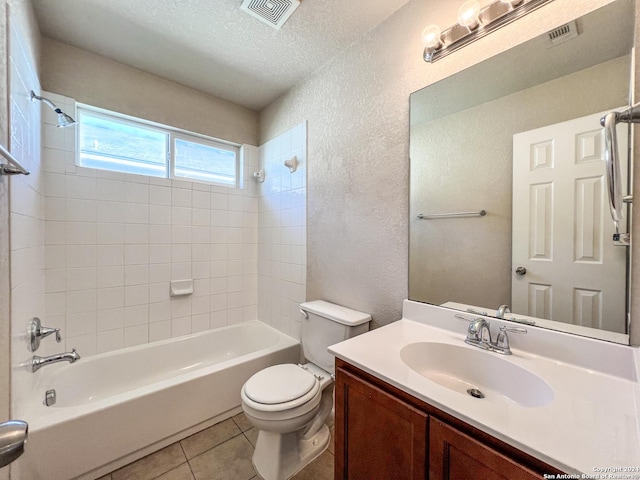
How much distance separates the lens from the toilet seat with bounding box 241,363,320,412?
1.24 meters

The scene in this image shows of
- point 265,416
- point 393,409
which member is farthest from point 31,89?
point 393,409

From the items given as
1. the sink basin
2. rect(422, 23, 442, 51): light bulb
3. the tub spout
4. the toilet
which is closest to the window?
the tub spout

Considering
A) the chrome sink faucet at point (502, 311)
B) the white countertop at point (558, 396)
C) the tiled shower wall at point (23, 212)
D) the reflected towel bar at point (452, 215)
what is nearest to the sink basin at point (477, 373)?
the white countertop at point (558, 396)

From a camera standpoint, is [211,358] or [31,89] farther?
[211,358]

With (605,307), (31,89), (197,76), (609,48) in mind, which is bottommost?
(605,307)

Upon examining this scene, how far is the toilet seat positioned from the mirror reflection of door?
3.45 ft

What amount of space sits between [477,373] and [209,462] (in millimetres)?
1455

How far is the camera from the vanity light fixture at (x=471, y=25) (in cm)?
101

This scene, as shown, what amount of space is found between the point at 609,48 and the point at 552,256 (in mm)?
733

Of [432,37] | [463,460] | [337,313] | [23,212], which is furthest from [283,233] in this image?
[463,460]

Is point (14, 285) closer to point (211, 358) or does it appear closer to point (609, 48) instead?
point (211, 358)

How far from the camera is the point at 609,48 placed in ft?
2.89

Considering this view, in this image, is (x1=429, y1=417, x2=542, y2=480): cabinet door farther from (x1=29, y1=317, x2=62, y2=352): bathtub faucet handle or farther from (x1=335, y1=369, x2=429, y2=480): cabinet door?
(x1=29, y1=317, x2=62, y2=352): bathtub faucet handle

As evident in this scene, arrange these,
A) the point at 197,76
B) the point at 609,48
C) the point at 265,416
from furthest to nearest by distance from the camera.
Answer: the point at 197,76
the point at 265,416
the point at 609,48
